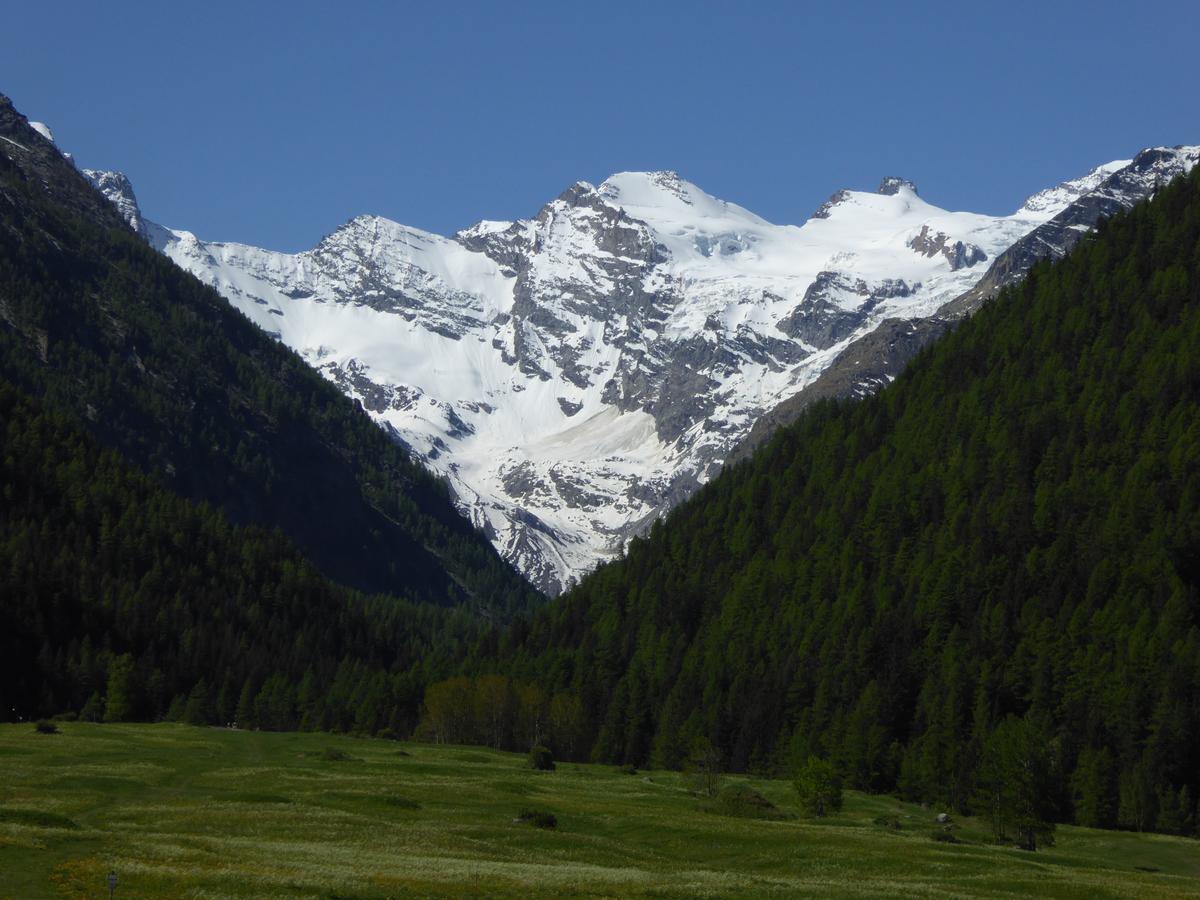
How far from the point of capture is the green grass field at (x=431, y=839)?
5962cm

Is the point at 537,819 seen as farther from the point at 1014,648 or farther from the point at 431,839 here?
the point at 1014,648

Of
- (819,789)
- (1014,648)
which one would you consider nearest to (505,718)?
(1014,648)

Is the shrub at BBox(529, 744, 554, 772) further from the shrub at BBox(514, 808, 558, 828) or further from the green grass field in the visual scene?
the shrub at BBox(514, 808, 558, 828)

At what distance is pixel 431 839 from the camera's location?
78.5m

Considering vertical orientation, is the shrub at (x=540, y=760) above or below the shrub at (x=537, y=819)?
above

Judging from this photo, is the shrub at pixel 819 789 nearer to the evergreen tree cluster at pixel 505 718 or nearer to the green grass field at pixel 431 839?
the green grass field at pixel 431 839

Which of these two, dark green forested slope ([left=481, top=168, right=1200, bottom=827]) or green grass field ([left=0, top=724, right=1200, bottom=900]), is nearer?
green grass field ([left=0, top=724, right=1200, bottom=900])

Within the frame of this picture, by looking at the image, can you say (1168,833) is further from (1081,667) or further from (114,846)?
(114,846)

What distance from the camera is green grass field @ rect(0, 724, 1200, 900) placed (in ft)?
196

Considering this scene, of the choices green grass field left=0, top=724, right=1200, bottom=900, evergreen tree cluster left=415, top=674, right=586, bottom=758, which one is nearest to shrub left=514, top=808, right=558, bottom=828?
green grass field left=0, top=724, right=1200, bottom=900

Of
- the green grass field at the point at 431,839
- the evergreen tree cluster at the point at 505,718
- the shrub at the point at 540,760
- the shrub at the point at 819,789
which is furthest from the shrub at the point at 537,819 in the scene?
the evergreen tree cluster at the point at 505,718

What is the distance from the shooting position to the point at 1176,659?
475ft

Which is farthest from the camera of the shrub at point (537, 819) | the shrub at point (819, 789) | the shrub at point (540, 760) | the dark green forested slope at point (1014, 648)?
the dark green forested slope at point (1014, 648)

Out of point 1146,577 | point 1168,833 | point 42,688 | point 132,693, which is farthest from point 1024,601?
point 42,688
